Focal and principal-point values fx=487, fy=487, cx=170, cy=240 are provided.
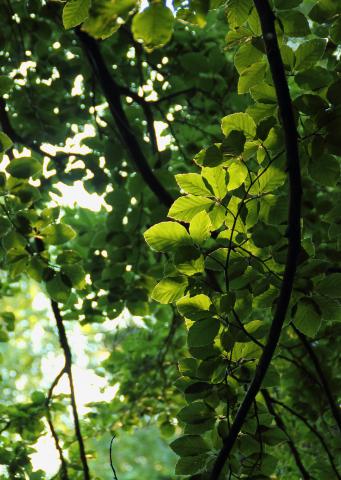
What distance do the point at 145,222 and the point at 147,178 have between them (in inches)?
7.8

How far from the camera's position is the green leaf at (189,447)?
3.65ft

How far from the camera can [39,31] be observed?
2.22m

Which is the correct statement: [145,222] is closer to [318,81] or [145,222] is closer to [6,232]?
[6,232]

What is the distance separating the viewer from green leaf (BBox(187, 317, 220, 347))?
3.19 ft

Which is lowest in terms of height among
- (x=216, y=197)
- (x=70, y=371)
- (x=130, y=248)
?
(x=216, y=197)

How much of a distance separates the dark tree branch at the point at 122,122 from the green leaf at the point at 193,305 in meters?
0.87

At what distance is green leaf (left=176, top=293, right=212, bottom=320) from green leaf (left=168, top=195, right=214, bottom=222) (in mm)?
166

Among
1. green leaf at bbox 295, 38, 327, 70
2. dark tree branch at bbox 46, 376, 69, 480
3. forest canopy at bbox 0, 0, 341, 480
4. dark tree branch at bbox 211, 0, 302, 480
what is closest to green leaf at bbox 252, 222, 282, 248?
forest canopy at bbox 0, 0, 341, 480

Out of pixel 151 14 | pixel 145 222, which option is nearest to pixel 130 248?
pixel 145 222

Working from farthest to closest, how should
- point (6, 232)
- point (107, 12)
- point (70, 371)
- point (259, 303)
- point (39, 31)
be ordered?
1. point (39, 31)
2. point (70, 371)
3. point (6, 232)
4. point (259, 303)
5. point (107, 12)

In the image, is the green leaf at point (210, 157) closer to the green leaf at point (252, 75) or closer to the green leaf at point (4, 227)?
the green leaf at point (252, 75)

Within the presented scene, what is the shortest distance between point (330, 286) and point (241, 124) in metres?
0.39

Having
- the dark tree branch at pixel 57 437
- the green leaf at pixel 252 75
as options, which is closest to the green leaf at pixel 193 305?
the green leaf at pixel 252 75

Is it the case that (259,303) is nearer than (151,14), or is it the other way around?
(151,14)
